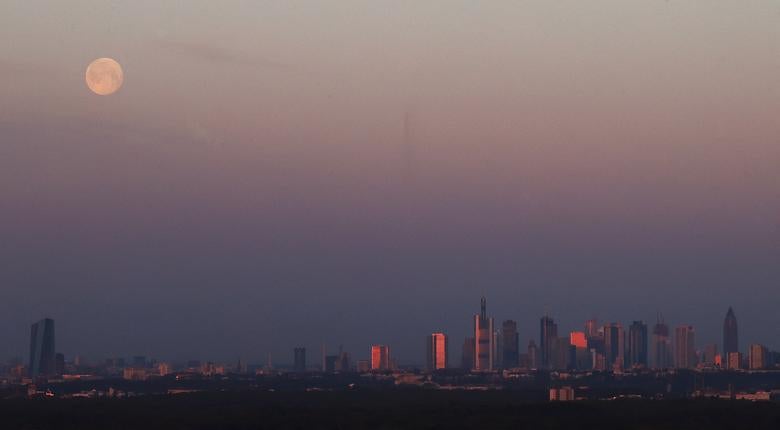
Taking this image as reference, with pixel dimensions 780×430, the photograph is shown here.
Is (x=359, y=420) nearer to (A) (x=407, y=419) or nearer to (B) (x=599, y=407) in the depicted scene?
(A) (x=407, y=419)

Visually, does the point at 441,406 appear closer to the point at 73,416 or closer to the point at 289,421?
the point at 289,421

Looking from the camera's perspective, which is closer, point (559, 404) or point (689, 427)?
point (689, 427)

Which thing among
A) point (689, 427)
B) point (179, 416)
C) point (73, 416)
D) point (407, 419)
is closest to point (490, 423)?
point (407, 419)

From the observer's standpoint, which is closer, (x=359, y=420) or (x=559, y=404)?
(x=359, y=420)

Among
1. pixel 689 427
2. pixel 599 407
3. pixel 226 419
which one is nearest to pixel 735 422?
pixel 689 427

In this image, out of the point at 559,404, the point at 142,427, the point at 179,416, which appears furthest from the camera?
the point at 559,404

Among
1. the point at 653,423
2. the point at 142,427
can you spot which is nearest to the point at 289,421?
the point at 142,427

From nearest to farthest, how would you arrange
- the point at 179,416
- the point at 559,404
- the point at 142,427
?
the point at 142,427 → the point at 179,416 → the point at 559,404

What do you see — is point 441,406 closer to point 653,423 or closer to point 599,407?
point 599,407
